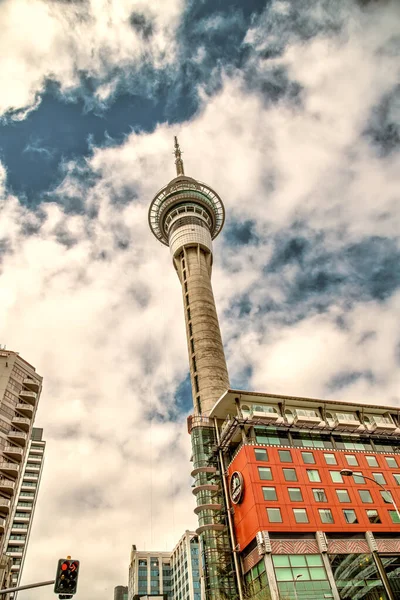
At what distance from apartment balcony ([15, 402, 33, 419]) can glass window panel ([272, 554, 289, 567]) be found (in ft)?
145

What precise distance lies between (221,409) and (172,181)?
7923 centimetres

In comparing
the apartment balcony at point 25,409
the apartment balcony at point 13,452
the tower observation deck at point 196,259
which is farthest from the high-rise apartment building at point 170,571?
the apartment balcony at point 13,452

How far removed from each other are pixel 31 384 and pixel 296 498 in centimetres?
4719

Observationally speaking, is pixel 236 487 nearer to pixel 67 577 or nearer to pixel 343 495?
pixel 343 495

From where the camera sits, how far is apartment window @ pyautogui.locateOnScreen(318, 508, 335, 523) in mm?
51956

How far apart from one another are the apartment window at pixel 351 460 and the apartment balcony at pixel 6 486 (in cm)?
4653

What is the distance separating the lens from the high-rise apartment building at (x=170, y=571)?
5032 inches

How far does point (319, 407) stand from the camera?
6862 cm

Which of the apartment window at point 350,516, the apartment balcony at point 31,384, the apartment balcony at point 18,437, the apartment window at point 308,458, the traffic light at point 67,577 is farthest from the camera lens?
the apartment balcony at point 31,384

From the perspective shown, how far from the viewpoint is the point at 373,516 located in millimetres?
53906

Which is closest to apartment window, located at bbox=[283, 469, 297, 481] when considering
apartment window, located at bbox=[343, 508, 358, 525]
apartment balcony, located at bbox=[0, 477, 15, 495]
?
apartment window, located at bbox=[343, 508, 358, 525]

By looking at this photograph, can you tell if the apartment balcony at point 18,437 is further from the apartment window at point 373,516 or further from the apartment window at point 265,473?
the apartment window at point 373,516

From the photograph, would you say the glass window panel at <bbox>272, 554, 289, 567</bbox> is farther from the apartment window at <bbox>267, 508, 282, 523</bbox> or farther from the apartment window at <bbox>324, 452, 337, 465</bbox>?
the apartment window at <bbox>324, 452, 337, 465</bbox>

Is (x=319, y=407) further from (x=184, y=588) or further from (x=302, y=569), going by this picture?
(x=184, y=588)
